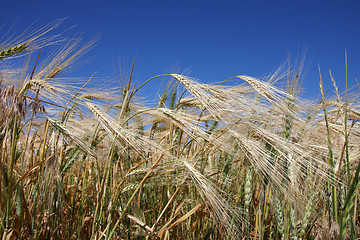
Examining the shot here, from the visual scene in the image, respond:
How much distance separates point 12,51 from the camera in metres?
1.52

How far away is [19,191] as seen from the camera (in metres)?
1.32

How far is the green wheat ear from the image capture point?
1487mm

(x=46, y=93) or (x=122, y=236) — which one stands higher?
(x=46, y=93)

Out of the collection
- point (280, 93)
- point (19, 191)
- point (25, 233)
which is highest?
point (280, 93)

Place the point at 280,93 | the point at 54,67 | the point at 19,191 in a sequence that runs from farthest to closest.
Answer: the point at 54,67
the point at 280,93
the point at 19,191

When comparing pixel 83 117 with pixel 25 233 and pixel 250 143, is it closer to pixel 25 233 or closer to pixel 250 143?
pixel 25 233

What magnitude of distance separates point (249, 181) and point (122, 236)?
832 mm

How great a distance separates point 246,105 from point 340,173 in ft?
1.99

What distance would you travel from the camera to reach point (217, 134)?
164 cm

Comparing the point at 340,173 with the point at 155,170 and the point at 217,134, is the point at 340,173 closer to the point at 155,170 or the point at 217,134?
the point at 217,134

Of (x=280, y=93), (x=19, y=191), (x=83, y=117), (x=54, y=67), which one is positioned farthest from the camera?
(x=83, y=117)

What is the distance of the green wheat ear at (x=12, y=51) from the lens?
149cm

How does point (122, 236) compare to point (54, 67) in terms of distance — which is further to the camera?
point (54, 67)

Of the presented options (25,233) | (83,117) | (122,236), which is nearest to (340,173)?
(122,236)
